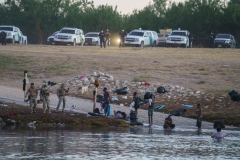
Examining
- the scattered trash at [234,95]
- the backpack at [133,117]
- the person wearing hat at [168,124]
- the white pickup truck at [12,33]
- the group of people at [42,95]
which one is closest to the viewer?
the group of people at [42,95]

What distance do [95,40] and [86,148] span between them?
50.4 m

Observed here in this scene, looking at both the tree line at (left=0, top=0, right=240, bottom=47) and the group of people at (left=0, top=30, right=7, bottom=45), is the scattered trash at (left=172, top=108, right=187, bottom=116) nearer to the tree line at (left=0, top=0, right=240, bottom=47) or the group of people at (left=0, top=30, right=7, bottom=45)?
the group of people at (left=0, top=30, right=7, bottom=45)

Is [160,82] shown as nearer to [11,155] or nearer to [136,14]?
[11,155]

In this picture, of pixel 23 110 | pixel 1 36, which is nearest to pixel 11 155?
pixel 23 110

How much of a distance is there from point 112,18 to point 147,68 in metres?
43.8

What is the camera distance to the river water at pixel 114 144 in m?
24.7

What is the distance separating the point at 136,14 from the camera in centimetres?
10044

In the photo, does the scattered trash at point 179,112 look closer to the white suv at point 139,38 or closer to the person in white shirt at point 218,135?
the person in white shirt at point 218,135

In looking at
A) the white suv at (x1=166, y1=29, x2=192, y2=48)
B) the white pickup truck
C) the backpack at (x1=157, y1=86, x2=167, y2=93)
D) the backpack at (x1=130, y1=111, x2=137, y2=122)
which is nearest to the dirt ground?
the backpack at (x1=157, y1=86, x2=167, y2=93)

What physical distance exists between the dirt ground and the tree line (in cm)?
2285

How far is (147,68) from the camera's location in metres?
50.3

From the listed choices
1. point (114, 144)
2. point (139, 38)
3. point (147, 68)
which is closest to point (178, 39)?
point (139, 38)

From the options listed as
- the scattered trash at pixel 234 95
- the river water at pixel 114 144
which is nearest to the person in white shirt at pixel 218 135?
the river water at pixel 114 144

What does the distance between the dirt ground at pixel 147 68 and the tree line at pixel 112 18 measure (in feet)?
75.0
